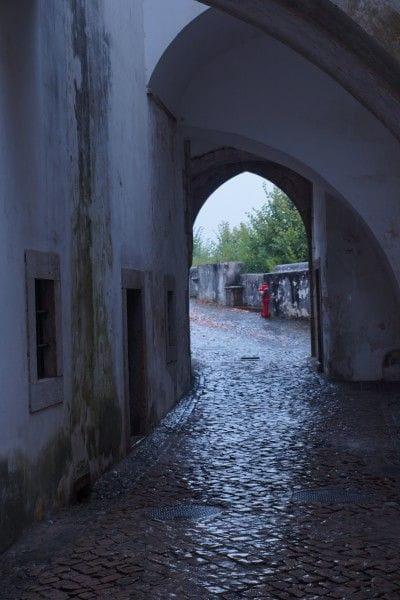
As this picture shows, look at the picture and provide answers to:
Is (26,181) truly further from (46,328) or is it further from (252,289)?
(252,289)

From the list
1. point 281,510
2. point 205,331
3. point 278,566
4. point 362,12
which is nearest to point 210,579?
point 278,566

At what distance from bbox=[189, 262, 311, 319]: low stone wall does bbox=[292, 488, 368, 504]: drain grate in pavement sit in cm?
1983

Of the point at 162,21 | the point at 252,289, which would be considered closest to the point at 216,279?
the point at 252,289

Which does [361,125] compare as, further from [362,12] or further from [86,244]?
[362,12]

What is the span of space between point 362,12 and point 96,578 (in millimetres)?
3315

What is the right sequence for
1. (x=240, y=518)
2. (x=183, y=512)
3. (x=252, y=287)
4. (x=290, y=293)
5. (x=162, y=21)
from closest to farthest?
(x=240, y=518) < (x=183, y=512) < (x=162, y=21) < (x=290, y=293) < (x=252, y=287)

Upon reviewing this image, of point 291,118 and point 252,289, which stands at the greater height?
point 291,118

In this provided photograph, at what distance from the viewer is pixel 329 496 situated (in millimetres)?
7223

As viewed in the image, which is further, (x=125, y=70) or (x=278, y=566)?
(x=125, y=70)

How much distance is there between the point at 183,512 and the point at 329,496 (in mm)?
1110

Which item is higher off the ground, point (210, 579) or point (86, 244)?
point (86, 244)

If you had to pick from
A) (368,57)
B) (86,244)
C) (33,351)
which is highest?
(368,57)

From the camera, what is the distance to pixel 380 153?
12.8 m

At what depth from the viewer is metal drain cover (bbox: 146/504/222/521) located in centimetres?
673
